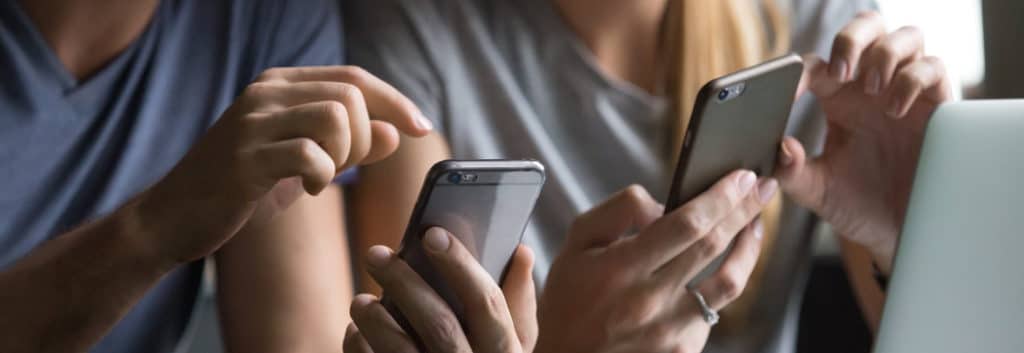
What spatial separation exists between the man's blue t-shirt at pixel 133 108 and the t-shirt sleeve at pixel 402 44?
31 mm

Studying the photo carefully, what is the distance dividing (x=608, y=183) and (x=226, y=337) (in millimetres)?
276

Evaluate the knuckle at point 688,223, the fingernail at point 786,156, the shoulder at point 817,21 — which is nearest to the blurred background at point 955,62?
the shoulder at point 817,21

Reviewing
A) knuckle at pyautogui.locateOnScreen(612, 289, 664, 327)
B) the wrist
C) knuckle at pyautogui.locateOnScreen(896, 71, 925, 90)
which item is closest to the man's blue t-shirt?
the wrist

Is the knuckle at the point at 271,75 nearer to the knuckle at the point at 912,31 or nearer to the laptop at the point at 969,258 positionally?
the laptop at the point at 969,258

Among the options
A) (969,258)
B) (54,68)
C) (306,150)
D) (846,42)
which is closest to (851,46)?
(846,42)

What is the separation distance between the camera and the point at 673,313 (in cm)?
61

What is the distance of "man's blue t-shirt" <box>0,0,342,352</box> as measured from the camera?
0.60 m

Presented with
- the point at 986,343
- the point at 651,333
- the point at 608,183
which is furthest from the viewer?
the point at 608,183

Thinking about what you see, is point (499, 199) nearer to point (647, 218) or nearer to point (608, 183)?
point (647, 218)

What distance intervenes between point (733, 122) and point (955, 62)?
47 centimetres

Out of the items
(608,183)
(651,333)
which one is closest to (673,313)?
(651,333)

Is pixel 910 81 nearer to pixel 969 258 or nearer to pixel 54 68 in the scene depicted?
pixel 969 258

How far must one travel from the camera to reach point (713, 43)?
76 cm

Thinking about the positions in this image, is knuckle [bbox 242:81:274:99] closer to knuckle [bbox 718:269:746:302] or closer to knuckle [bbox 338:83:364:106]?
knuckle [bbox 338:83:364:106]
